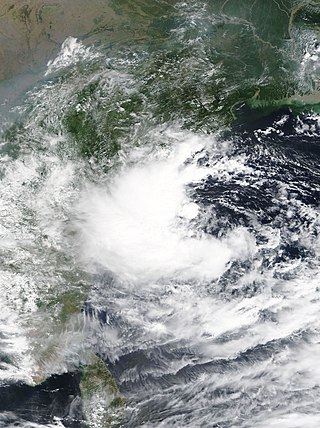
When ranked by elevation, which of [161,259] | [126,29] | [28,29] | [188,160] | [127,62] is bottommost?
[161,259]

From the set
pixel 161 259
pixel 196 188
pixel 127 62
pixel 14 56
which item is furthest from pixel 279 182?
pixel 14 56

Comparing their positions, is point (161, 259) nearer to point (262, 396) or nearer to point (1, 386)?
point (262, 396)

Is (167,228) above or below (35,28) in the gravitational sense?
below

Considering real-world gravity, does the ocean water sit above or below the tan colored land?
below

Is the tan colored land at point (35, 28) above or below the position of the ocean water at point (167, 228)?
above
